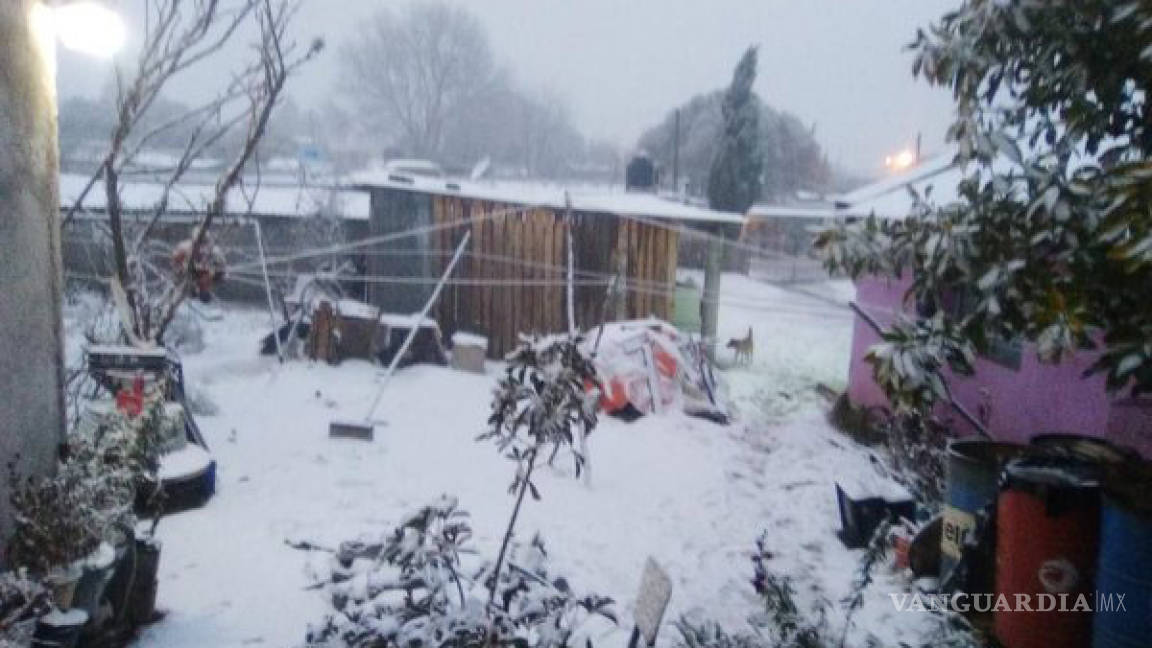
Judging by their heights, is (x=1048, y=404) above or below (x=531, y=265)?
below

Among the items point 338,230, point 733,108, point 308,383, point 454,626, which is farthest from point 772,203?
point 454,626

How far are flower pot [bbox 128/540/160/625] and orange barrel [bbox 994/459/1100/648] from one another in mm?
4613

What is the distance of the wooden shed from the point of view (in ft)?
42.2

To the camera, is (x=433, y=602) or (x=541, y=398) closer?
(x=433, y=602)

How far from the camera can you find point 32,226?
398cm

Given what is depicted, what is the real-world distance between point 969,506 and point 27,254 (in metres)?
5.46

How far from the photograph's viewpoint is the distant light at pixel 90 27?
403 centimetres

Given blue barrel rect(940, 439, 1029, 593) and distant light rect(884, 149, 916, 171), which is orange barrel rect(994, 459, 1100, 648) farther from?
distant light rect(884, 149, 916, 171)

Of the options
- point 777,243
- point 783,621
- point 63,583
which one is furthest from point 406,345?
point 777,243

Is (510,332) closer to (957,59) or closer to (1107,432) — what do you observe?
(1107,432)

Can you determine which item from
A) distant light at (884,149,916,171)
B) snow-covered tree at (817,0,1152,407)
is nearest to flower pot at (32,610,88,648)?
snow-covered tree at (817,0,1152,407)

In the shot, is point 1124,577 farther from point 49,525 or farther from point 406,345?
point 406,345

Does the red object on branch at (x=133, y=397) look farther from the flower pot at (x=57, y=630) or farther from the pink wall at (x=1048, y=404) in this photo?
the pink wall at (x=1048, y=404)

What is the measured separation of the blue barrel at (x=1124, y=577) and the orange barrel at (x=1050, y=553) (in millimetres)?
168
